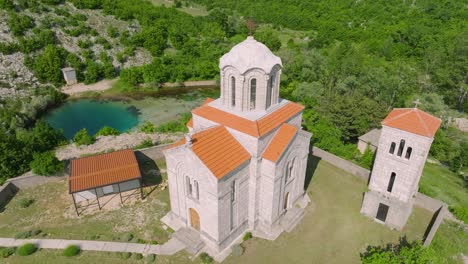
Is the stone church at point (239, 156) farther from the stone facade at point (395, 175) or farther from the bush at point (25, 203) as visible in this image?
the bush at point (25, 203)

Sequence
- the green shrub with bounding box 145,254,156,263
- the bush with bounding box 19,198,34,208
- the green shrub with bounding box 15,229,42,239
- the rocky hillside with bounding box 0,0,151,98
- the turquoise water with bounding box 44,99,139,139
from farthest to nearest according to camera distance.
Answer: the rocky hillside with bounding box 0,0,151,98 → the turquoise water with bounding box 44,99,139,139 → the bush with bounding box 19,198,34,208 → the green shrub with bounding box 15,229,42,239 → the green shrub with bounding box 145,254,156,263

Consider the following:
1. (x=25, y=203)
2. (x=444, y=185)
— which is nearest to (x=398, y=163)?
(x=444, y=185)

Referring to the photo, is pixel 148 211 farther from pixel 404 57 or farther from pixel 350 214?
pixel 404 57

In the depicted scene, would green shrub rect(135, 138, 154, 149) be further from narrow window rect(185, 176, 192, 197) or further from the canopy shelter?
narrow window rect(185, 176, 192, 197)

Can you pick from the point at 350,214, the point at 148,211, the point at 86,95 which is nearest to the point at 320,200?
the point at 350,214

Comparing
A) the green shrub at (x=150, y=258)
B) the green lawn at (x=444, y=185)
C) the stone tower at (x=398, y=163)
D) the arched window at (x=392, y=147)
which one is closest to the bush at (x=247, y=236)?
the green shrub at (x=150, y=258)

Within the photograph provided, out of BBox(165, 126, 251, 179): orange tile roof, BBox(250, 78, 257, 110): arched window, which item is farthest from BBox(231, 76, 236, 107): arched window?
BBox(165, 126, 251, 179): orange tile roof

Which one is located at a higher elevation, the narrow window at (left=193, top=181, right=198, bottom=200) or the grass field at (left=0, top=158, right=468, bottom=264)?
the narrow window at (left=193, top=181, right=198, bottom=200)
